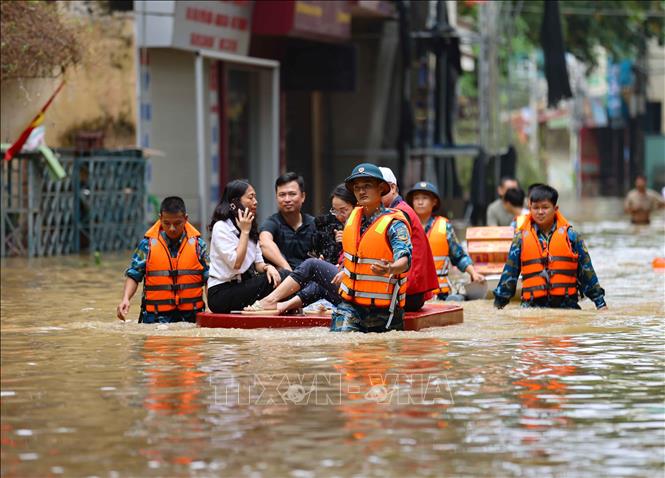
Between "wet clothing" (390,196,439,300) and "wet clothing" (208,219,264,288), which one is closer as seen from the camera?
"wet clothing" (390,196,439,300)

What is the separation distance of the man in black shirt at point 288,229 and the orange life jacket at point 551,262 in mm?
1913

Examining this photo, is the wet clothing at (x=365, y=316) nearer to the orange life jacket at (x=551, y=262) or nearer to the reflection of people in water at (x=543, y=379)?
the reflection of people in water at (x=543, y=379)

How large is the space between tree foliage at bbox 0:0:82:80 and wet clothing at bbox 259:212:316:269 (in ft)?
30.7

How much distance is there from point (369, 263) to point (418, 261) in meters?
0.80

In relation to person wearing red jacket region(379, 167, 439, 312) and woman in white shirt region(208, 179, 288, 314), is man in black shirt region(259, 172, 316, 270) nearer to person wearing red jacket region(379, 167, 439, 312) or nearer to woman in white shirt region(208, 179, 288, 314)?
woman in white shirt region(208, 179, 288, 314)

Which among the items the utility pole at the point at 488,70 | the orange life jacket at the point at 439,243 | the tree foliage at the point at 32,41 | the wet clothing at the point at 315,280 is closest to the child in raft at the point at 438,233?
the orange life jacket at the point at 439,243

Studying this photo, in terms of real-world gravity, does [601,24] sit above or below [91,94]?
above

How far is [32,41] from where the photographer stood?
2222 cm

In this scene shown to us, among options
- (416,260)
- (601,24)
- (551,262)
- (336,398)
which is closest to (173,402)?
(336,398)

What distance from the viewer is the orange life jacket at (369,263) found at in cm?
1217

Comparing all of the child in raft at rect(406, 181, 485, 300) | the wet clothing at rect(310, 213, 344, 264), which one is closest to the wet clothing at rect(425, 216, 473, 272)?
the child in raft at rect(406, 181, 485, 300)

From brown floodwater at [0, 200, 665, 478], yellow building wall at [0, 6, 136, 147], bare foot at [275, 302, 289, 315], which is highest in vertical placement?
yellow building wall at [0, 6, 136, 147]

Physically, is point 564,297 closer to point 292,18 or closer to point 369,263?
point 369,263

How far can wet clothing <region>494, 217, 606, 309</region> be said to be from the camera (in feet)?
46.8
